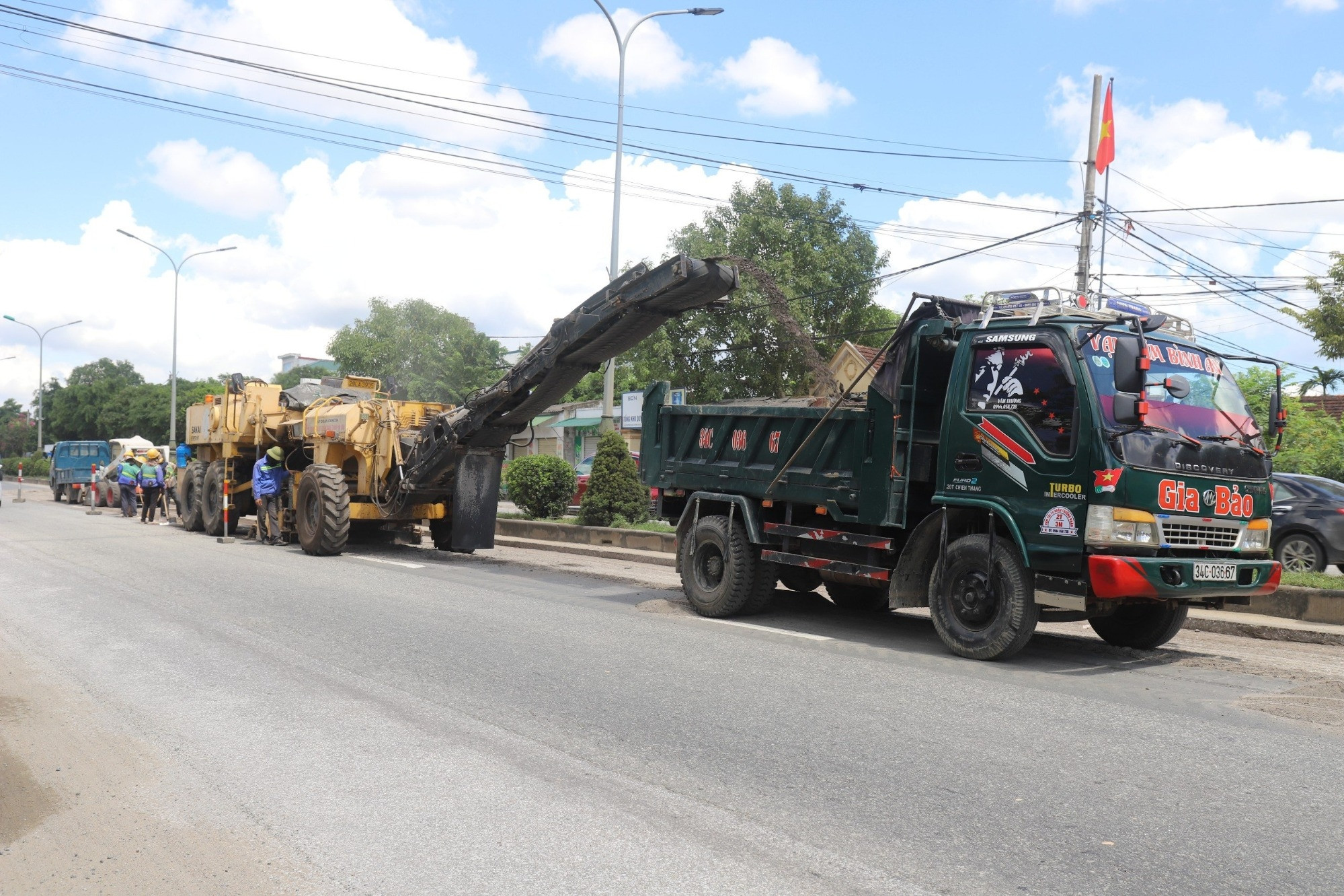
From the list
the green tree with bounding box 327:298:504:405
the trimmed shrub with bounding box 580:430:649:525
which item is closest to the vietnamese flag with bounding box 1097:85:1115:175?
the trimmed shrub with bounding box 580:430:649:525

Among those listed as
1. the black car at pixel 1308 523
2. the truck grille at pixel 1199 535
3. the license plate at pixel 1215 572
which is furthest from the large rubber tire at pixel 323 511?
the black car at pixel 1308 523

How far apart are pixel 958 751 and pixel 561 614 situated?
17.4 ft

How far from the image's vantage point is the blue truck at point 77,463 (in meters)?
35.9

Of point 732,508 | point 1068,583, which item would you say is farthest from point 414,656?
point 1068,583

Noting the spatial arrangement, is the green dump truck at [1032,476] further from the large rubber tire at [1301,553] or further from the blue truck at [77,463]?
the blue truck at [77,463]

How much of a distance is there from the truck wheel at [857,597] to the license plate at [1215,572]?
362 cm

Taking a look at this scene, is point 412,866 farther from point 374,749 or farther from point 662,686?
Result: point 662,686

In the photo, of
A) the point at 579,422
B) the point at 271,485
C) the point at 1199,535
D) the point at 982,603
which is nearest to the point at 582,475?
the point at 579,422

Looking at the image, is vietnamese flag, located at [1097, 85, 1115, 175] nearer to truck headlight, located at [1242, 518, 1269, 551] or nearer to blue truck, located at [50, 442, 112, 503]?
truck headlight, located at [1242, 518, 1269, 551]

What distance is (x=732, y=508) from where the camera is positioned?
1042 cm

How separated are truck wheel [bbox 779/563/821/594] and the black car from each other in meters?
6.91

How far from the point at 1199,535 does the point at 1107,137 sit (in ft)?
54.6

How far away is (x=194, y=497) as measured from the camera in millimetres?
21203

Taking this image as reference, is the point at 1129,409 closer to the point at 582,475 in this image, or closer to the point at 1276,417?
the point at 1276,417
